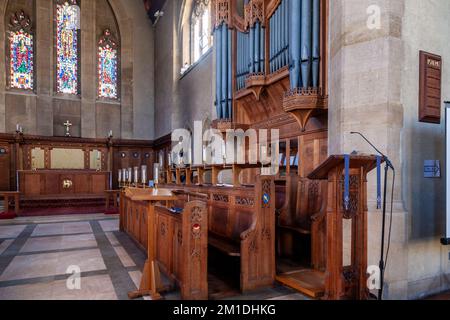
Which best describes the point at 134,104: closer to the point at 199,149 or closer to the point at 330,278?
the point at 199,149

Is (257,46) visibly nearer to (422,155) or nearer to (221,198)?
(221,198)

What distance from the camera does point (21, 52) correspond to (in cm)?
1348

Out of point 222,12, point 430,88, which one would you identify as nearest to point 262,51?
point 222,12

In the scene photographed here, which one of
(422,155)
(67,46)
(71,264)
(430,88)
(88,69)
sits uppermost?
(67,46)

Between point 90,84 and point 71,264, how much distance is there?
1175 centimetres

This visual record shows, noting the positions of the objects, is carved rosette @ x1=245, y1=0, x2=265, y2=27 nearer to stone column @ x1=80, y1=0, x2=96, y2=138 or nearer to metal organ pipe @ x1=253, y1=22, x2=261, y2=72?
metal organ pipe @ x1=253, y1=22, x2=261, y2=72

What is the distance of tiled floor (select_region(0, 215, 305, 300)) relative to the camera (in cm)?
325

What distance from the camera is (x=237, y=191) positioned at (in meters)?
3.80

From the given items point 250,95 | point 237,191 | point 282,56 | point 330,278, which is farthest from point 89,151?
point 330,278

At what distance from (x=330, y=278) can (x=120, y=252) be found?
319cm

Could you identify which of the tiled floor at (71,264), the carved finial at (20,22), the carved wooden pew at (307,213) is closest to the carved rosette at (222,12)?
the carved wooden pew at (307,213)

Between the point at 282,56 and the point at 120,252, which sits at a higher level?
the point at 282,56

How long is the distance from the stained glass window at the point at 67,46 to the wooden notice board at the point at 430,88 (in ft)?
46.1

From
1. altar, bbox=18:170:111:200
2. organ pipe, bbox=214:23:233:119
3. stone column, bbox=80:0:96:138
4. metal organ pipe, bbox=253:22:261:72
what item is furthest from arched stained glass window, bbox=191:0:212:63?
altar, bbox=18:170:111:200
